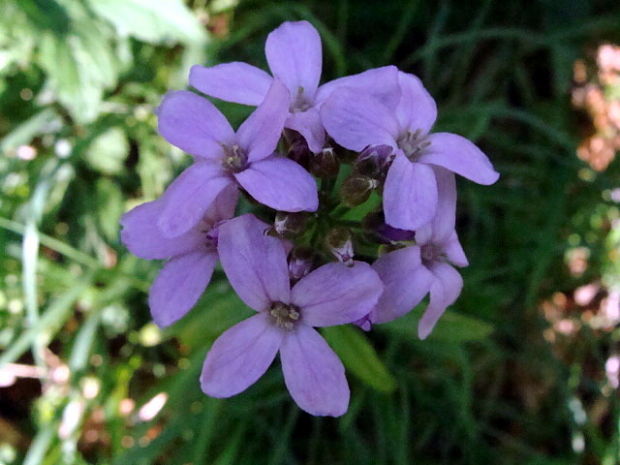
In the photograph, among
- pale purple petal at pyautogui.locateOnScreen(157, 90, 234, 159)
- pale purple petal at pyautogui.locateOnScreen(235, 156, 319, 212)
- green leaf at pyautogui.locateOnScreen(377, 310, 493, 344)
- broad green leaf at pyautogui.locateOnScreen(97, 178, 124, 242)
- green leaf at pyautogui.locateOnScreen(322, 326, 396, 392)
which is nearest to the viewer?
pale purple petal at pyautogui.locateOnScreen(235, 156, 319, 212)

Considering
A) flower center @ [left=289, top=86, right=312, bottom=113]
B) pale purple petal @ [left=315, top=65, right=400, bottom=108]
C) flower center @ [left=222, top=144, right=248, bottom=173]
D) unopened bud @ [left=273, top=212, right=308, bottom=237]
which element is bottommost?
unopened bud @ [left=273, top=212, right=308, bottom=237]

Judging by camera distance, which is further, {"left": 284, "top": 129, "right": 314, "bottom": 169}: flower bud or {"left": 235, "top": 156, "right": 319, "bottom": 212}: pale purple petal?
{"left": 284, "top": 129, "right": 314, "bottom": 169}: flower bud

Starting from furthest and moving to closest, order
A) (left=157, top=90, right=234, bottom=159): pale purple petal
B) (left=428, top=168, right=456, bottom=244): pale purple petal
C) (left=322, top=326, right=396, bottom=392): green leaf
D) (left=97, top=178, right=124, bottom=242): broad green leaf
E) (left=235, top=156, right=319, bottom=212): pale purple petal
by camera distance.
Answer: (left=97, top=178, right=124, bottom=242): broad green leaf → (left=322, top=326, right=396, bottom=392): green leaf → (left=428, top=168, right=456, bottom=244): pale purple petal → (left=157, top=90, right=234, bottom=159): pale purple petal → (left=235, top=156, right=319, bottom=212): pale purple petal

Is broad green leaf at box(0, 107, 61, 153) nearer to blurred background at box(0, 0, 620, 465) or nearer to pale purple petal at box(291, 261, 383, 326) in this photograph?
blurred background at box(0, 0, 620, 465)

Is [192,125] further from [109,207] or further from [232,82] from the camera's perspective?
[109,207]

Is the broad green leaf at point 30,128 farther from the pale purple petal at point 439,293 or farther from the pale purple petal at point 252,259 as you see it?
the pale purple petal at point 439,293

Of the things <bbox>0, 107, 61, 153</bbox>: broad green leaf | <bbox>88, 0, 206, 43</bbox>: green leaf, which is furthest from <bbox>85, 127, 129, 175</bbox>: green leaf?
<bbox>88, 0, 206, 43</bbox>: green leaf

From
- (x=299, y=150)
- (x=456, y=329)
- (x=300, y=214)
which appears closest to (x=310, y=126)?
(x=299, y=150)

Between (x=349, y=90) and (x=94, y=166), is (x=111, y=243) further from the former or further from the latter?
(x=349, y=90)

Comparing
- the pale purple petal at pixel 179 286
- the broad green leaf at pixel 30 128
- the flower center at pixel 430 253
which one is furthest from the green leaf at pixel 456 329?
the broad green leaf at pixel 30 128
